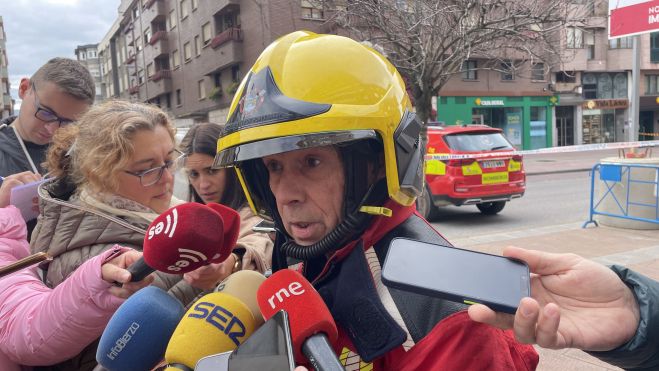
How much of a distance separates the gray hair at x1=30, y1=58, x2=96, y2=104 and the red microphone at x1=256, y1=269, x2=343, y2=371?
6.96ft

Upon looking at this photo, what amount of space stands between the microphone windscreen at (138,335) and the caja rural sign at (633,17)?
760cm

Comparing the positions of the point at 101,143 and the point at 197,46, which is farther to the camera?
the point at 197,46

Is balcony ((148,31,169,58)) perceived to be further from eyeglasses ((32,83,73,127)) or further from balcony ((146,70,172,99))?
eyeglasses ((32,83,73,127))

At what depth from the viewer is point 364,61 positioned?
1.35 meters

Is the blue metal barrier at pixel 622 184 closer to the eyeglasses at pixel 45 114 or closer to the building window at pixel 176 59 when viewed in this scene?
the eyeglasses at pixel 45 114

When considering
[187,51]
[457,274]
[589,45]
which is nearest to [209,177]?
[457,274]

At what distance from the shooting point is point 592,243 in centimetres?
667

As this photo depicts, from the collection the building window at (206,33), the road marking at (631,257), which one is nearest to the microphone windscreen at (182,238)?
the road marking at (631,257)

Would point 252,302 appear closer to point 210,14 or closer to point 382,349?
point 382,349

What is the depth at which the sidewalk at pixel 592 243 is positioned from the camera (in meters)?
5.65

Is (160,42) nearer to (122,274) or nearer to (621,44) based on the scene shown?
(621,44)

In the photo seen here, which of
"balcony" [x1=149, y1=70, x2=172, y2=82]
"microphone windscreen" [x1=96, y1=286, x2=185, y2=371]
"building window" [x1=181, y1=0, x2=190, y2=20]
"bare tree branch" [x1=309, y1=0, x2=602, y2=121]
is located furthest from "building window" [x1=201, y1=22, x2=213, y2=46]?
"microphone windscreen" [x1=96, y1=286, x2=185, y2=371]

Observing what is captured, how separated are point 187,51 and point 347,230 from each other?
108 feet

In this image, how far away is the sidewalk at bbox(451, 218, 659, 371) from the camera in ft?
18.5
